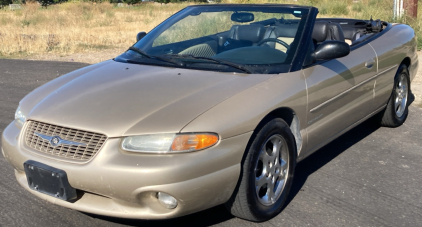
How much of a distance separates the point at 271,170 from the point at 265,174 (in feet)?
0.28

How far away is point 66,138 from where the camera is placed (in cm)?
296

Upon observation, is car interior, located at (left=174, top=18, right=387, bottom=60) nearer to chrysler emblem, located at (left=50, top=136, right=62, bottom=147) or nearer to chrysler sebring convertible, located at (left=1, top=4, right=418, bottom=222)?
chrysler sebring convertible, located at (left=1, top=4, right=418, bottom=222)

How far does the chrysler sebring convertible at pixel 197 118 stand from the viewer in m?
2.79

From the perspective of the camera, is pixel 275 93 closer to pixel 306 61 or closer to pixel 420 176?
pixel 306 61

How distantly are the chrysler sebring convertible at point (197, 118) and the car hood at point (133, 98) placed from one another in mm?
11

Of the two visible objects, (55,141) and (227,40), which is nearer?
(55,141)

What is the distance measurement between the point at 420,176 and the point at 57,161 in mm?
3100

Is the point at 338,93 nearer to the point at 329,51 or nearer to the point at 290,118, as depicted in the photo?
the point at 329,51

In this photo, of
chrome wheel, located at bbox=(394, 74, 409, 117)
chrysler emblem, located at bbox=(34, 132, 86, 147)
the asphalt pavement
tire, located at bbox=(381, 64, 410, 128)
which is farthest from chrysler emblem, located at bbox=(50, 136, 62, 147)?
chrome wheel, located at bbox=(394, 74, 409, 117)

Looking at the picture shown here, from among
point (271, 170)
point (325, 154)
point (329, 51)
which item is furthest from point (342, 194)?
point (329, 51)

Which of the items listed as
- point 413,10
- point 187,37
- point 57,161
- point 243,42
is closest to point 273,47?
point 243,42

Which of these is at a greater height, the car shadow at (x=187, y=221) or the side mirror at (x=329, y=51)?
the side mirror at (x=329, y=51)

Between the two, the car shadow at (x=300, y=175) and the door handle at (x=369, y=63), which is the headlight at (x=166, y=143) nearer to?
the car shadow at (x=300, y=175)

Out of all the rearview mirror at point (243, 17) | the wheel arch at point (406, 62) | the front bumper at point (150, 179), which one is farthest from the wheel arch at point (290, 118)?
the wheel arch at point (406, 62)
